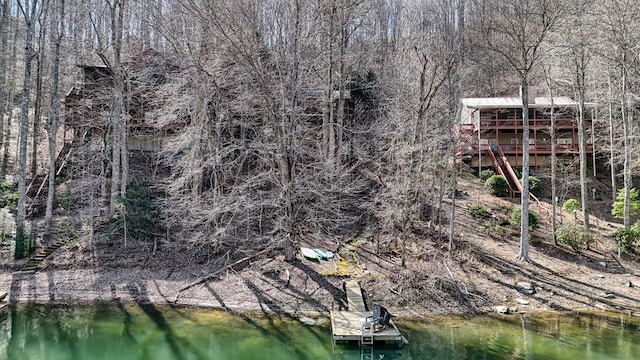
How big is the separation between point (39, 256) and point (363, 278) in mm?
11981

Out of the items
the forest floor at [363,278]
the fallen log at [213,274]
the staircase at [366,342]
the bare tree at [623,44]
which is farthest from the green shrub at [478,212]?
the staircase at [366,342]

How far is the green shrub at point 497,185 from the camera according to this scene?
21641 mm

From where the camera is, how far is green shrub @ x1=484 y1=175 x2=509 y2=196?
852 inches

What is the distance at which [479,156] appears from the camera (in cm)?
2373

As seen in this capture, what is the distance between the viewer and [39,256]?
1523 centimetres

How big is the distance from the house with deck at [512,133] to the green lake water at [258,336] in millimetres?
13238

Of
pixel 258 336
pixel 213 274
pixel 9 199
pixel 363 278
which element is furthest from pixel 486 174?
pixel 9 199

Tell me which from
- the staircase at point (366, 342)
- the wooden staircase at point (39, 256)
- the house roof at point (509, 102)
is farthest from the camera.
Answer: the house roof at point (509, 102)

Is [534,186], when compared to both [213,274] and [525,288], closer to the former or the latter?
[525,288]

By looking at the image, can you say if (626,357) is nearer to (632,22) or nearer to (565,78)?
(632,22)

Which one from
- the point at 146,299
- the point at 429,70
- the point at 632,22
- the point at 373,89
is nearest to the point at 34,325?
the point at 146,299

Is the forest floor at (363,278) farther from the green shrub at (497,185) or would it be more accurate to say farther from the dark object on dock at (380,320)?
the green shrub at (497,185)

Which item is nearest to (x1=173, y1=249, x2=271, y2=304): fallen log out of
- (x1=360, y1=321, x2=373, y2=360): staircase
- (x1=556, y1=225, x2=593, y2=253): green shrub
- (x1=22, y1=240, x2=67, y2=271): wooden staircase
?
(x1=360, y1=321, x2=373, y2=360): staircase

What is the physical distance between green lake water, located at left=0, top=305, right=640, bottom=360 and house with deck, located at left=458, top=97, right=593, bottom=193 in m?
13.2
